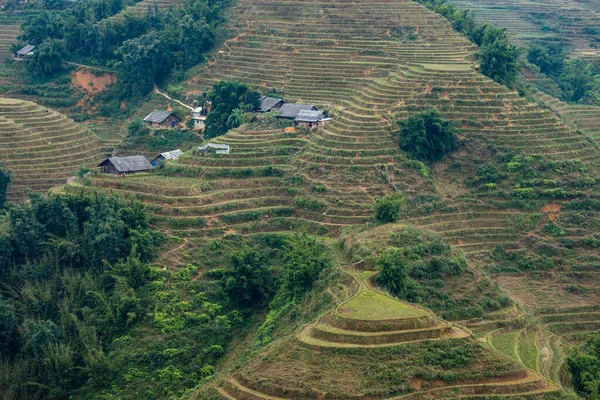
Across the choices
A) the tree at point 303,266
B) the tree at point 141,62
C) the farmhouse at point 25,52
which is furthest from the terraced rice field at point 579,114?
the farmhouse at point 25,52

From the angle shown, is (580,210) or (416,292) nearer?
(416,292)

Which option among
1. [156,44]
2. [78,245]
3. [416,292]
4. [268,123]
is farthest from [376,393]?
[156,44]

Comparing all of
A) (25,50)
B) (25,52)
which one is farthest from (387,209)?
(25,50)

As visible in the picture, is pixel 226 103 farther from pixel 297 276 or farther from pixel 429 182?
pixel 297 276

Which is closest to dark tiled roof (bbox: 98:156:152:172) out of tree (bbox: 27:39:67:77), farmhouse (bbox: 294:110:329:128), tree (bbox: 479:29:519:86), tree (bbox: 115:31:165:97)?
farmhouse (bbox: 294:110:329:128)

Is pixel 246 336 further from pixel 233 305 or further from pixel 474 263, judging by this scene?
pixel 474 263

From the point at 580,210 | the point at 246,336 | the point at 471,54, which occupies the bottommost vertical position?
the point at 246,336

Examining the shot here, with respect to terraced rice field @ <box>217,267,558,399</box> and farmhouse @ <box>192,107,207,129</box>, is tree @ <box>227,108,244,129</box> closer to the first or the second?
farmhouse @ <box>192,107,207,129</box>
